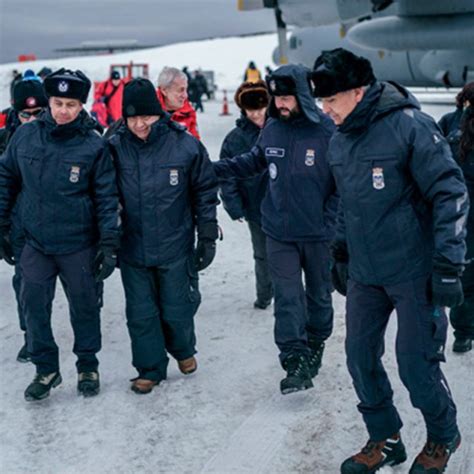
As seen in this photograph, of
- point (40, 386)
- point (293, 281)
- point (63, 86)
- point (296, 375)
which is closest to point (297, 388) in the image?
point (296, 375)

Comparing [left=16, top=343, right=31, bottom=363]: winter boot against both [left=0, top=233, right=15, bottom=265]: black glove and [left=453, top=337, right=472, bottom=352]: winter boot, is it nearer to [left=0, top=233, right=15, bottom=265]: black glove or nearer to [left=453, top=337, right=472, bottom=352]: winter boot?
[left=0, top=233, right=15, bottom=265]: black glove

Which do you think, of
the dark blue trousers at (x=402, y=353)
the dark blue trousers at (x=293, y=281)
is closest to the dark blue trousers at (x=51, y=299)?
the dark blue trousers at (x=293, y=281)

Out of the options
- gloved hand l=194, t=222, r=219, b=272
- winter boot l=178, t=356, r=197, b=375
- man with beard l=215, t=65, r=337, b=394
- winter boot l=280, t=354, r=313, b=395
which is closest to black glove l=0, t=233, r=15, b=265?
gloved hand l=194, t=222, r=219, b=272

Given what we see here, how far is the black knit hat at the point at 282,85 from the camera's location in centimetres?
410

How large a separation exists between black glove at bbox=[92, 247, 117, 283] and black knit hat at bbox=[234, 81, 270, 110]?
1790mm

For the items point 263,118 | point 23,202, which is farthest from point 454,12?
point 23,202

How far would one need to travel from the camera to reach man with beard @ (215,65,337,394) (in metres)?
4.16

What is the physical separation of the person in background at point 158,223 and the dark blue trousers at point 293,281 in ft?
1.46

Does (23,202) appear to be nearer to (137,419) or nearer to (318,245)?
(137,419)

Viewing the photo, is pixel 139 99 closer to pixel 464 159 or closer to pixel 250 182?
pixel 250 182

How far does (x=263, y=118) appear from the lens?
531 cm

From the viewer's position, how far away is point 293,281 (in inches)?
169

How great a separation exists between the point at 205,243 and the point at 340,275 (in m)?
1.09

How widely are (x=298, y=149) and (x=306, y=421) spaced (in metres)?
1.62
